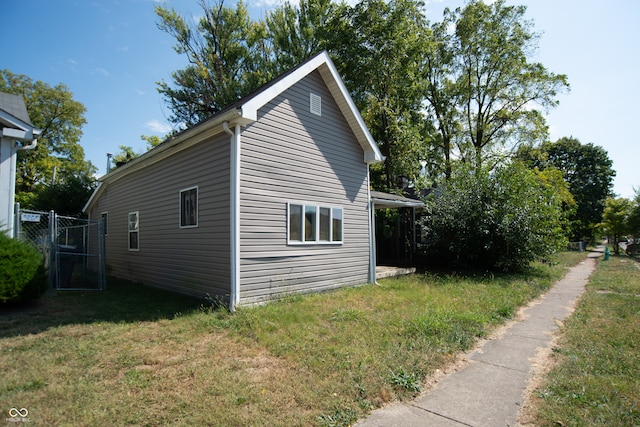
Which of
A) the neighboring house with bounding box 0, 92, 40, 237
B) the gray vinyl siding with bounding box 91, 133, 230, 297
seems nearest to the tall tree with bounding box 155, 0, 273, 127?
the gray vinyl siding with bounding box 91, 133, 230, 297

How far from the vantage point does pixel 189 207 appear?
8.66 metres

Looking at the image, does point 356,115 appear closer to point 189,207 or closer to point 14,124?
point 189,207

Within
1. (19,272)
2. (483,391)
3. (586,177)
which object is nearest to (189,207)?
(19,272)

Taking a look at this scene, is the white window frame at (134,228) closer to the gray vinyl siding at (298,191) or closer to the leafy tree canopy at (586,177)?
the gray vinyl siding at (298,191)

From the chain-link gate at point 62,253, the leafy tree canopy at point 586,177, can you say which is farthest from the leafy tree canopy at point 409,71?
the leafy tree canopy at point 586,177

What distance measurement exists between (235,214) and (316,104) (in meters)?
4.26

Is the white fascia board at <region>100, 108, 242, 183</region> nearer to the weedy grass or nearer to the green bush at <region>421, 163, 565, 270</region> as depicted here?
the weedy grass

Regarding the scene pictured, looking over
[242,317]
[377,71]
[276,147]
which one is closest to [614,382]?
[242,317]

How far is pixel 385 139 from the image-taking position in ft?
57.6

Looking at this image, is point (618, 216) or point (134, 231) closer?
point (134, 231)

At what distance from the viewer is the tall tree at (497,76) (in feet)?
69.7

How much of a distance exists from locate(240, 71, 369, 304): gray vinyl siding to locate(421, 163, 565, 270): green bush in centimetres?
508

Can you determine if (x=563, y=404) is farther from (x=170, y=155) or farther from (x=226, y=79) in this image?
(x=226, y=79)

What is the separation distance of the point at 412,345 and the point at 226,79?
22.4 meters
